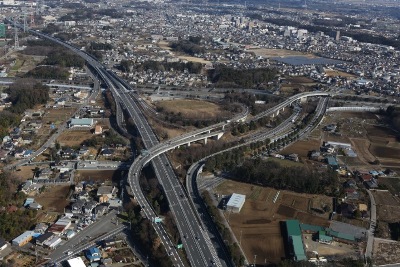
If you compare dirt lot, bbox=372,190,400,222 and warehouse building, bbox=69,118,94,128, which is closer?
dirt lot, bbox=372,190,400,222

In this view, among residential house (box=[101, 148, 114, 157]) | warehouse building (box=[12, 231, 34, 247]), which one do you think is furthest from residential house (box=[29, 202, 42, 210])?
residential house (box=[101, 148, 114, 157])

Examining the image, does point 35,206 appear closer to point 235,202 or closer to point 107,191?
point 107,191

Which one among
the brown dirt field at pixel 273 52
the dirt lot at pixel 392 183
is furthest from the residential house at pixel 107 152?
the brown dirt field at pixel 273 52

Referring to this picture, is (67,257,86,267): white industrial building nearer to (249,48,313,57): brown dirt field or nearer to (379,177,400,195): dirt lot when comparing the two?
(379,177,400,195): dirt lot

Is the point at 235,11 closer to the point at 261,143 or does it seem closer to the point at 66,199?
the point at 261,143

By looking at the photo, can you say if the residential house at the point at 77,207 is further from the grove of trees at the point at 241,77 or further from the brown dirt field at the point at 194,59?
the brown dirt field at the point at 194,59

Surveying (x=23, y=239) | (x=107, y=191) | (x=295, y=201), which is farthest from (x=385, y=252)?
(x=23, y=239)

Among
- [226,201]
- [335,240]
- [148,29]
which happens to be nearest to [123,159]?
[226,201]
